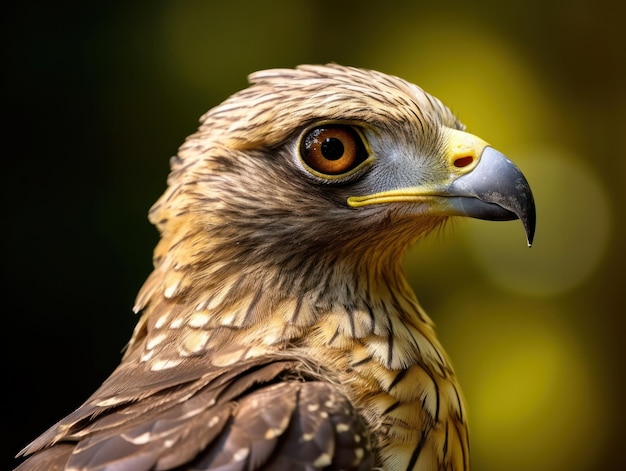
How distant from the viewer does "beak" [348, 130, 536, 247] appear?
195 cm

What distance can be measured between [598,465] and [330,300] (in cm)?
471

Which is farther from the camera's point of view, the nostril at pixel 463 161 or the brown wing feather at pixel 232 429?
the nostril at pixel 463 161

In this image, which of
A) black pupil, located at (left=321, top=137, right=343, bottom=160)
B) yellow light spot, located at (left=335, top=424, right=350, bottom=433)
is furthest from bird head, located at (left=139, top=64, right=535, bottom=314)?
yellow light spot, located at (left=335, top=424, right=350, bottom=433)

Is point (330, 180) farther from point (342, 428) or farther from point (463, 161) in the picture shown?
point (342, 428)

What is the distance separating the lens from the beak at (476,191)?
1.95m

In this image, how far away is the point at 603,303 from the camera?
5.98 metres

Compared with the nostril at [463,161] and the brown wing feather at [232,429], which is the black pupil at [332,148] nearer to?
the nostril at [463,161]

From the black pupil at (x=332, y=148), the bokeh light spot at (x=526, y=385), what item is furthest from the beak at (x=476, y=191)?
the bokeh light spot at (x=526, y=385)

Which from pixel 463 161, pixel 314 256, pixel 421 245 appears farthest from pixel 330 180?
pixel 421 245

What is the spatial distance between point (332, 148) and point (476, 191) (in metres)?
0.39

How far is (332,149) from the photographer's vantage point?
2.00 m

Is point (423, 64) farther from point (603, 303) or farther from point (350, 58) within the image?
point (603, 303)

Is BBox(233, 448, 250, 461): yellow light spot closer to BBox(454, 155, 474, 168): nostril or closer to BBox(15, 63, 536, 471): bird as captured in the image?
BBox(15, 63, 536, 471): bird

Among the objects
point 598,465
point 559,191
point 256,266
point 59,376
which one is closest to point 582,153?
point 559,191
